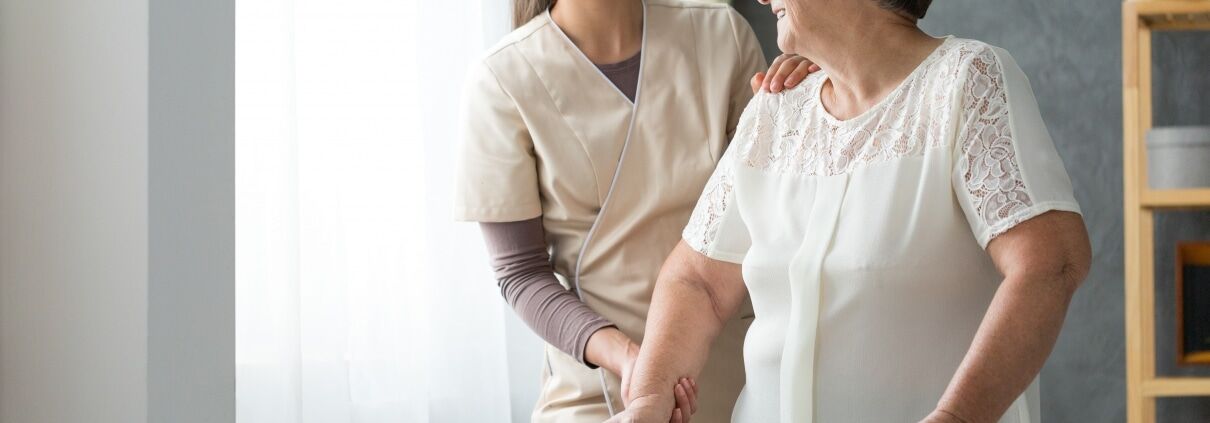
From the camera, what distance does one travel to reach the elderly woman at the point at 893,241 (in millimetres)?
1140

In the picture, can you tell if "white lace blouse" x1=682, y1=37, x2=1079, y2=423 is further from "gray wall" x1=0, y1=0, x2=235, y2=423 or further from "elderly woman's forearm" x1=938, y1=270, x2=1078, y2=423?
"gray wall" x1=0, y1=0, x2=235, y2=423

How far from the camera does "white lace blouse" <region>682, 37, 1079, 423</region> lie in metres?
1.18

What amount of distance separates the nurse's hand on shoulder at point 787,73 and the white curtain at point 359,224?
1087mm

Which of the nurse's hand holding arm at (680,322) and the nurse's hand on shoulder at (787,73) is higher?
the nurse's hand on shoulder at (787,73)

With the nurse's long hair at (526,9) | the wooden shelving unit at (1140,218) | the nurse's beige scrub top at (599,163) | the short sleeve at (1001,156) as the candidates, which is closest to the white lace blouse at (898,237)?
the short sleeve at (1001,156)

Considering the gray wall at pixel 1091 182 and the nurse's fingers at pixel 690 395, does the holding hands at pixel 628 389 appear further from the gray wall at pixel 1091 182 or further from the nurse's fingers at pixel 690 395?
the gray wall at pixel 1091 182

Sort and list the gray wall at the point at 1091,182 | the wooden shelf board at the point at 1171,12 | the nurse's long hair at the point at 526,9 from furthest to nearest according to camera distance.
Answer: the gray wall at the point at 1091,182, the wooden shelf board at the point at 1171,12, the nurse's long hair at the point at 526,9

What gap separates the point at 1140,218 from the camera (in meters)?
2.04

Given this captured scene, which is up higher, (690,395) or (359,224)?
(359,224)

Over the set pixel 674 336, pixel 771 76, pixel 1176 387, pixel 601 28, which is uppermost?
pixel 601 28

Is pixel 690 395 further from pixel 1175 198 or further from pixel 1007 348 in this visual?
pixel 1175 198

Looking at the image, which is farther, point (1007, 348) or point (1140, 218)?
point (1140, 218)

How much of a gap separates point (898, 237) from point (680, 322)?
309 mm

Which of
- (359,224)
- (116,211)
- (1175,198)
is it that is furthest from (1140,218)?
(116,211)
